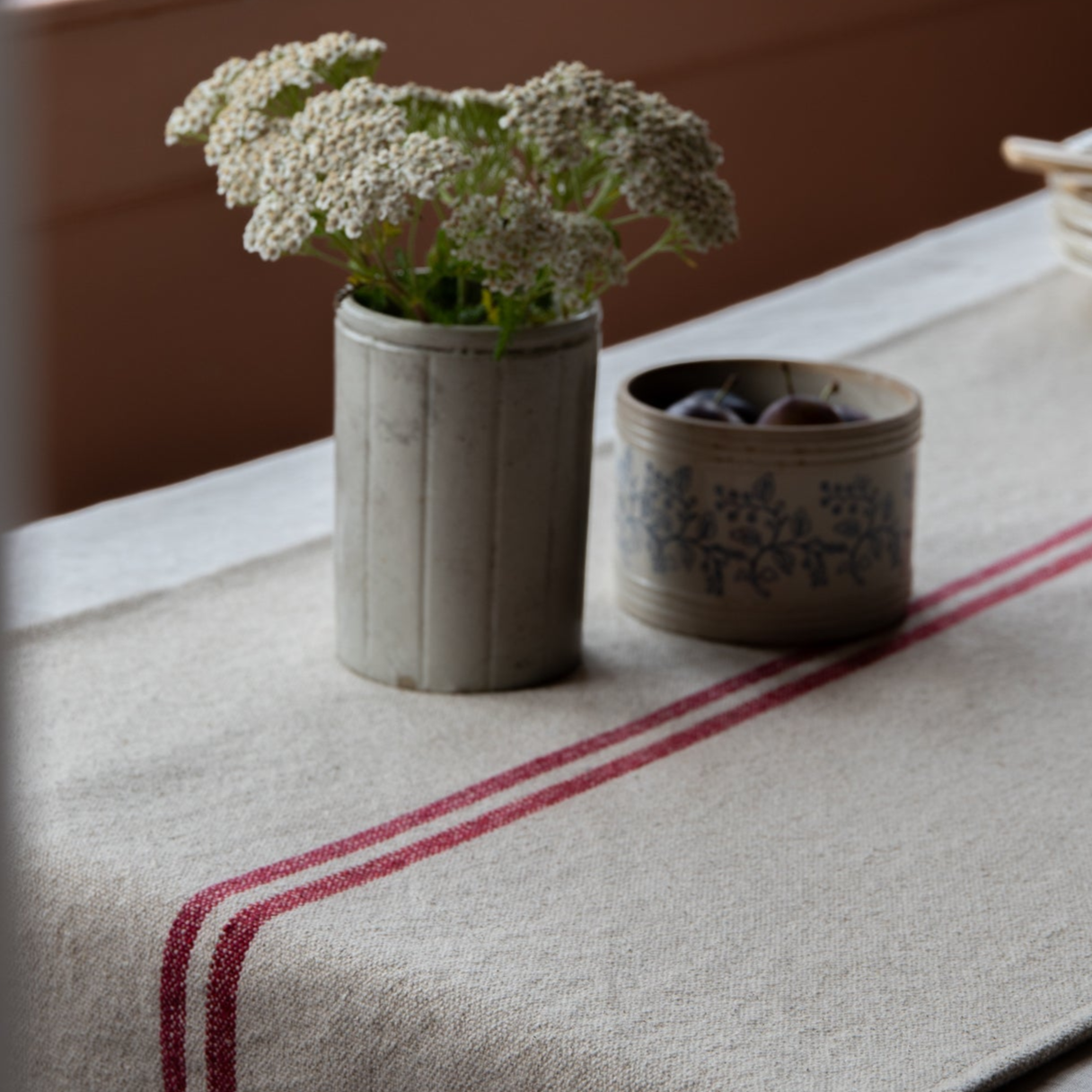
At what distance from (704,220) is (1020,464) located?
443mm

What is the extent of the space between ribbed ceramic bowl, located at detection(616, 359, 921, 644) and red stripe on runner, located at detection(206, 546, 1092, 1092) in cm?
3

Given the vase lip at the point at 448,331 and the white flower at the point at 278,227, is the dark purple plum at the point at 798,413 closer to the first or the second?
the vase lip at the point at 448,331

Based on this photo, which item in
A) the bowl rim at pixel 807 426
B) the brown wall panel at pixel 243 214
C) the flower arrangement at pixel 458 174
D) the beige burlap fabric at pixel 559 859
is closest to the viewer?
the beige burlap fabric at pixel 559 859

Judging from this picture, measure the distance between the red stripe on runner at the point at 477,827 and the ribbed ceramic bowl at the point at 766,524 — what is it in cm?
3

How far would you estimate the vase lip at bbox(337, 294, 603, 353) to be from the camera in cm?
75

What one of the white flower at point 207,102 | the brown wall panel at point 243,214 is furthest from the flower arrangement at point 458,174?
the brown wall panel at point 243,214

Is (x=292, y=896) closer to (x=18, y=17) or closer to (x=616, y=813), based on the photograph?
(x=616, y=813)

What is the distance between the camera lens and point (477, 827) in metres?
0.67

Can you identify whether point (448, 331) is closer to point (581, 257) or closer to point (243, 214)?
point (581, 257)

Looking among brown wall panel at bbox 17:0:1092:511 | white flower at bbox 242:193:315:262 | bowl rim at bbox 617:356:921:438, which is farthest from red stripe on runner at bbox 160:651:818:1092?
brown wall panel at bbox 17:0:1092:511

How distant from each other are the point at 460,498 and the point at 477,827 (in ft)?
0.57

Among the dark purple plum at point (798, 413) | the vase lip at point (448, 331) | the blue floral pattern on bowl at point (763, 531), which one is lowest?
the blue floral pattern on bowl at point (763, 531)

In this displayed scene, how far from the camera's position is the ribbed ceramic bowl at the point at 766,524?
827 millimetres

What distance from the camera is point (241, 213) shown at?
74.0 inches
